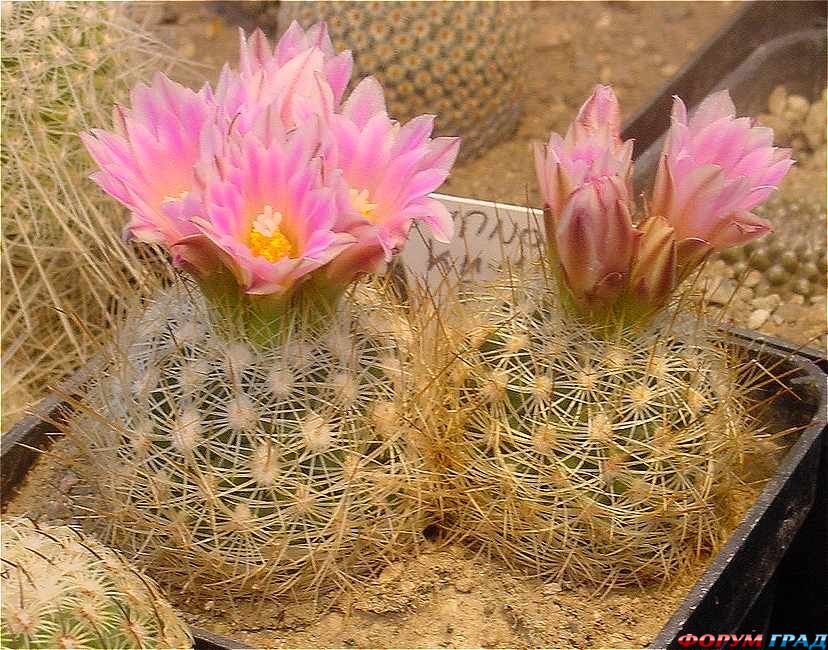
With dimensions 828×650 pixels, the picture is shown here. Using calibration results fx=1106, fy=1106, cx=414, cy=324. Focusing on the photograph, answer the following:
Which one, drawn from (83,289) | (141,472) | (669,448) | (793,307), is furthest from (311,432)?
(793,307)

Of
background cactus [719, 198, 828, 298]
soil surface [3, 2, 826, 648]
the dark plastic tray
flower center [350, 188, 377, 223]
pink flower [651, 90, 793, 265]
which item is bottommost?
soil surface [3, 2, 826, 648]

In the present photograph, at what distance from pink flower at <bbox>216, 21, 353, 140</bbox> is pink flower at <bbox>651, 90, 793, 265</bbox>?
9.0 inches

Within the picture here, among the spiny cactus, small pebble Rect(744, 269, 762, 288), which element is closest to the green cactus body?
the spiny cactus

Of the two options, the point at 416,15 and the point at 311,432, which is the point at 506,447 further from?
the point at 416,15

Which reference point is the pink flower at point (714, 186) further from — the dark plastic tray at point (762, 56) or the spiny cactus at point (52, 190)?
the dark plastic tray at point (762, 56)

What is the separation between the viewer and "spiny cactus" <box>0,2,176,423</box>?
1157mm

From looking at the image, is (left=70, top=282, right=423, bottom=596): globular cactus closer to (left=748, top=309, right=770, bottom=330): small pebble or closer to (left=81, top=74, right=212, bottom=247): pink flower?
(left=81, top=74, right=212, bottom=247): pink flower

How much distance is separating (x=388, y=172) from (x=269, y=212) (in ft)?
0.27

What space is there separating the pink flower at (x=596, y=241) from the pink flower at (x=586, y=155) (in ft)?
0.04

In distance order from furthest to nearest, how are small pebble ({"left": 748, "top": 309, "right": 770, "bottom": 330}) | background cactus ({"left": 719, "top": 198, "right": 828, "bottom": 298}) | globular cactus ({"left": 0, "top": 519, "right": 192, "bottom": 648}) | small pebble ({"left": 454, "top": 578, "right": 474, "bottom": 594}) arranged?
1. background cactus ({"left": 719, "top": 198, "right": 828, "bottom": 298})
2. small pebble ({"left": 748, "top": 309, "right": 770, "bottom": 330})
3. small pebble ({"left": 454, "top": 578, "right": 474, "bottom": 594})
4. globular cactus ({"left": 0, "top": 519, "right": 192, "bottom": 648})

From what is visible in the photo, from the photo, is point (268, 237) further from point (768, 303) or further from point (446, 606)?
point (768, 303)

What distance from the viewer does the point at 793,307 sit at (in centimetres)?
137

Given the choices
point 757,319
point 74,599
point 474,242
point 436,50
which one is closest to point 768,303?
point 757,319

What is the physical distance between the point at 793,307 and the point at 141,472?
91 cm
